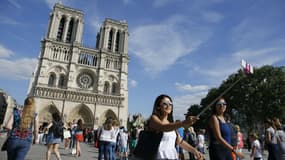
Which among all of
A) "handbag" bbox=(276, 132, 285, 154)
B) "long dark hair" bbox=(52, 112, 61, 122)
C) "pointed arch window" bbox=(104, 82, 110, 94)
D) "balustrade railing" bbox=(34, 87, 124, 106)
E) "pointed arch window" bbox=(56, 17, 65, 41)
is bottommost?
"handbag" bbox=(276, 132, 285, 154)

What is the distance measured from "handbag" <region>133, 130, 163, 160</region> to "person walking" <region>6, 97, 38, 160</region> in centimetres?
268

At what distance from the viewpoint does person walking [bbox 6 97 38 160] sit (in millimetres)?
4156

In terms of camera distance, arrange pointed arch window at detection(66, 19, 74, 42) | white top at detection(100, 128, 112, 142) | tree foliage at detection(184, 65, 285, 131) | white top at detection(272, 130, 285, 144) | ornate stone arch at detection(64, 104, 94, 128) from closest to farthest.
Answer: white top at detection(272, 130, 285, 144) → white top at detection(100, 128, 112, 142) → tree foliage at detection(184, 65, 285, 131) → ornate stone arch at detection(64, 104, 94, 128) → pointed arch window at detection(66, 19, 74, 42)

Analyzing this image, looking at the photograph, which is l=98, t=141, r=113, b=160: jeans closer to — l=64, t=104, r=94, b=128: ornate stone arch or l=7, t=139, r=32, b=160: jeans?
→ l=7, t=139, r=32, b=160: jeans

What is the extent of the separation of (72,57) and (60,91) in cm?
700

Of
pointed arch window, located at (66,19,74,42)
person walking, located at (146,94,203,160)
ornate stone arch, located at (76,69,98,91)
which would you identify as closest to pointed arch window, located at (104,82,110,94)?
ornate stone arch, located at (76,69,98,91)

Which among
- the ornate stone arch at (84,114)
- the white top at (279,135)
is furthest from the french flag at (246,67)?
the ornate stone arch at (84,114)

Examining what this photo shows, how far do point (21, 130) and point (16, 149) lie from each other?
1.13 ft

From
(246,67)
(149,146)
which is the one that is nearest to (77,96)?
(246,67)

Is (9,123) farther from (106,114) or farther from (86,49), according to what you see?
(86,49)

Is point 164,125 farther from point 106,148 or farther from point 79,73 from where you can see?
point 79,73

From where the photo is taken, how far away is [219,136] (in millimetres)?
3387

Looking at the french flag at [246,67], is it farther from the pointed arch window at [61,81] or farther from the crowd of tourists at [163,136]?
the pointed arch window at [61,81]

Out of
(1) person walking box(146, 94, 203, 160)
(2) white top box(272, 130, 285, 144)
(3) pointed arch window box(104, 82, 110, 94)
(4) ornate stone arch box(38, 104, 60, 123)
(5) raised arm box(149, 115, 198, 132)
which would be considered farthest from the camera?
(3) pointed arch window box(104, 82, 110, 94)
